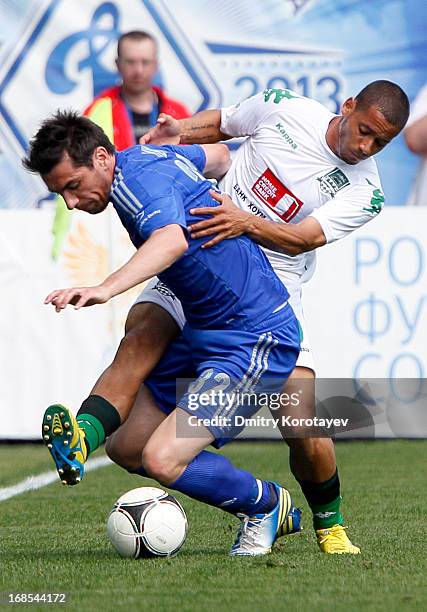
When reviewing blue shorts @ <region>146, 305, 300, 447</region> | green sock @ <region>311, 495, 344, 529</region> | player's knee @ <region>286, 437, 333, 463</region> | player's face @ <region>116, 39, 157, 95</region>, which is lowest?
green sock @ <region>311, 495, 344, 529</region>

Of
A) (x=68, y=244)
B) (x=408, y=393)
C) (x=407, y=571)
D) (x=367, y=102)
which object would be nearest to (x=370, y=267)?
(x=408, y=393)

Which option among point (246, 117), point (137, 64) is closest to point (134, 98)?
point (137, 64)

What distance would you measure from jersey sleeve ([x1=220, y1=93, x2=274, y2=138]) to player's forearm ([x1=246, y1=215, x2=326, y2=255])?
0.86m

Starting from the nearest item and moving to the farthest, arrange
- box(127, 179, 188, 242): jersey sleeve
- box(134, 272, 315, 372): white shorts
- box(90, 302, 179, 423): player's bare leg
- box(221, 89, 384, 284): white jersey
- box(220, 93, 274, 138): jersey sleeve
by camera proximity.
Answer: box(127, 179, 188, 242): jersey sleeve, box(90, 302, 179, 423): player's bare leg, box(134, 272, 315, 372): white shorts, box(221, 89, 384, 284): white jersey, box(220, 93, 274, 138): jersey sleeve

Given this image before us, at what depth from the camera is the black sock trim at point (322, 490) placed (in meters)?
6.09

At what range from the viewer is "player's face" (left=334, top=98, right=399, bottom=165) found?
5977 mm

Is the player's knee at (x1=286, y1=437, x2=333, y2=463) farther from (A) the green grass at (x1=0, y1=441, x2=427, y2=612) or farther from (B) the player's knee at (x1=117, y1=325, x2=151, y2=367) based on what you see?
(B) the player's knee at (x1=117, y1=325, x2=151, y2=367)

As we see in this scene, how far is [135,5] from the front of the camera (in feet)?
42.0

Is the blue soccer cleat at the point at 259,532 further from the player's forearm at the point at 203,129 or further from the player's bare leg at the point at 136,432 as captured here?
the player's forearm at the point at 203,129

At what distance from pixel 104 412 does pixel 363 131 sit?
1.73 meters

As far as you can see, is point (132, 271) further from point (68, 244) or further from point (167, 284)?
point (68, 244)

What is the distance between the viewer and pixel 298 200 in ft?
20.6

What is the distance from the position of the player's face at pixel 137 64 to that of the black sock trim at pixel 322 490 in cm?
721

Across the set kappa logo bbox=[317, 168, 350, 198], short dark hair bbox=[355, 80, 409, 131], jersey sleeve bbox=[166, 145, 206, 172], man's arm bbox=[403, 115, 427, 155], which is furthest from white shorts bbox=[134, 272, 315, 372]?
man's arm bbox=[403, 115, 427, 155]
